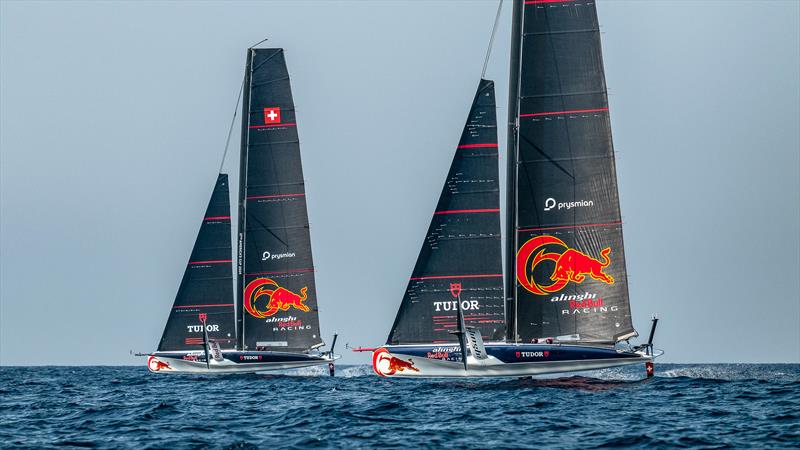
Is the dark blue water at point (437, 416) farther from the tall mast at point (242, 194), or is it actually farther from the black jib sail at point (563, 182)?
the tall mast at point (242, 194)

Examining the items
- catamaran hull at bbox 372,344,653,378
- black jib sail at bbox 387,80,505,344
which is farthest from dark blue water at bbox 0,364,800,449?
black jib sail at bbox 387,80,505,344

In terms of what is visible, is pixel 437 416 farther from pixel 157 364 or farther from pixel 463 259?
pixel 157 364

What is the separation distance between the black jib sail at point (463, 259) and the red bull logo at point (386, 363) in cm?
67

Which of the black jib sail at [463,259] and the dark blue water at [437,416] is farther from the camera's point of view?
the black jib sail at [463,259]

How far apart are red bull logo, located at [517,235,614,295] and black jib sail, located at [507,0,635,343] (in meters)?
0.03

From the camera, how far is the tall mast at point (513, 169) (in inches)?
1419

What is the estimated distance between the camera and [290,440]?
2416 centimetres

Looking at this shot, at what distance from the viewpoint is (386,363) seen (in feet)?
122

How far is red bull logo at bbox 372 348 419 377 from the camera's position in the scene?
121ft

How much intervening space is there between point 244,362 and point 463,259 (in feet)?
58.3

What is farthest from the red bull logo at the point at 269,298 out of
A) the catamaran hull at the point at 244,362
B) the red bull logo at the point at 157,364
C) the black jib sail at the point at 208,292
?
the red bull logo at the point at 157,364

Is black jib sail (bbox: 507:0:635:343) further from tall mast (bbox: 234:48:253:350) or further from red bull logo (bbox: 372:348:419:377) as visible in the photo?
tall mast (bbox: 234:48:253:350)

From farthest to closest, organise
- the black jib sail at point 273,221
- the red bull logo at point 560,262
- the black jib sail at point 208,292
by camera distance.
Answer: the black jib sail at point 208,292, the black jib sail at point 273,221, the red bull logo at point 560,262

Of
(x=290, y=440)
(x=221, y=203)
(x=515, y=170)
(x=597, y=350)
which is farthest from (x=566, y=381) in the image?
(x=221, y=203)
